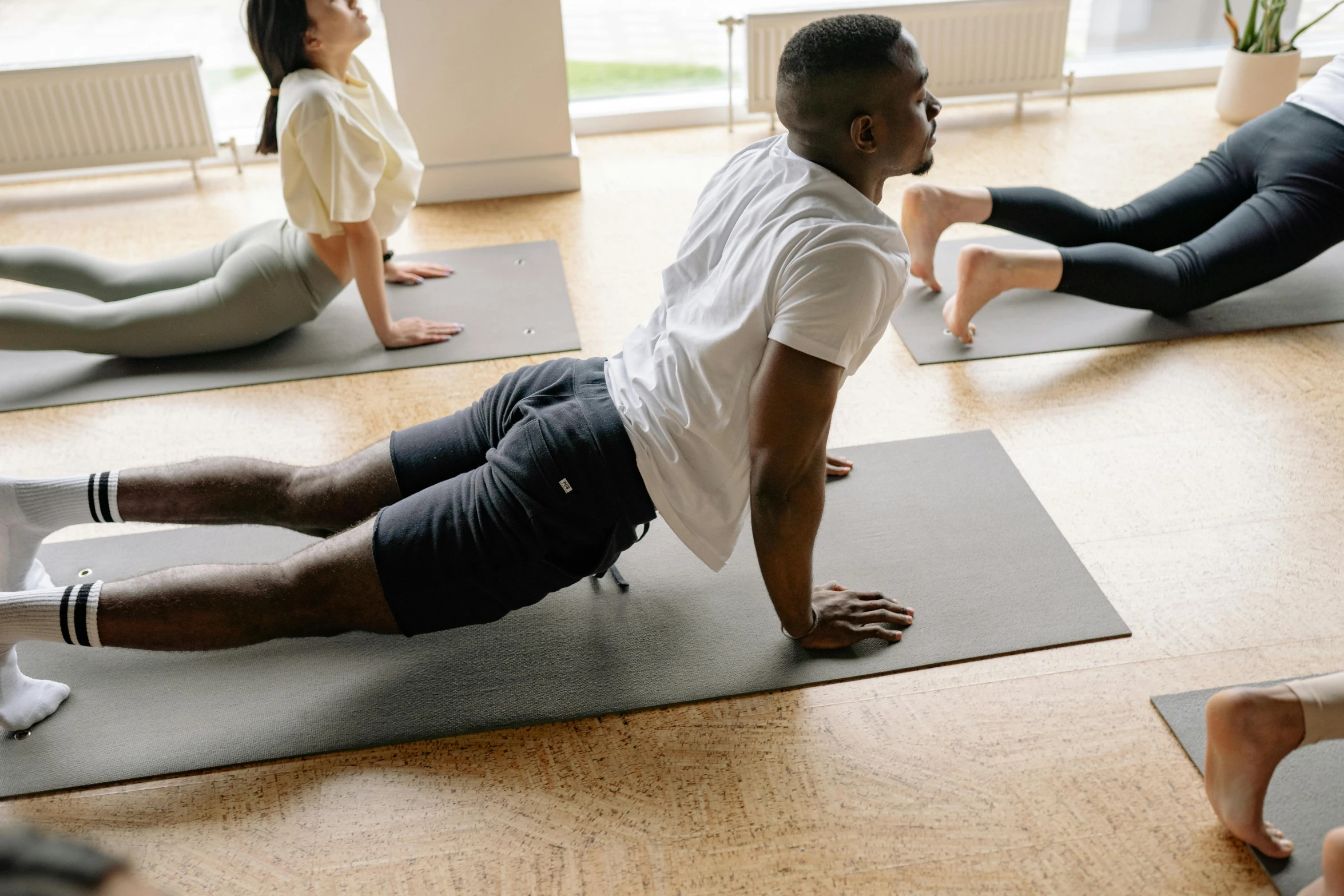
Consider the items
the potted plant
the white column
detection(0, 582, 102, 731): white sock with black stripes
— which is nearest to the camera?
detection(0, 582, 102, 731): white sock with black stripes

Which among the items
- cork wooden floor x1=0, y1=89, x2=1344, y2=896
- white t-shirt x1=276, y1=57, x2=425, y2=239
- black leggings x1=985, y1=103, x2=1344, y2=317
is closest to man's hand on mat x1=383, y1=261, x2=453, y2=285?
white t-shirt x1=276, y1=57, x2=425, y2=239

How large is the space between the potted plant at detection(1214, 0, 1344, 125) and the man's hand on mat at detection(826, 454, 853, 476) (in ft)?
9.22

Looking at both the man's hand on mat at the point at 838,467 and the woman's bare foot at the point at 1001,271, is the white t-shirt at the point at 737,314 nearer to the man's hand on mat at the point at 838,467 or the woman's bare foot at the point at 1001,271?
the man's hand on mat at the point at 838,467

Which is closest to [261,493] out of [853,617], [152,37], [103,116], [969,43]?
[853,617]

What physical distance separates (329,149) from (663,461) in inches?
53.8

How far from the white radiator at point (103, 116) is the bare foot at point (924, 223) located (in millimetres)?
2609

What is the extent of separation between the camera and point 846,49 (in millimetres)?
1426

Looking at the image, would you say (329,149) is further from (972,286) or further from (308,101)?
(972,286)

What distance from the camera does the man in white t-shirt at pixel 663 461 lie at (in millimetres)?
1447

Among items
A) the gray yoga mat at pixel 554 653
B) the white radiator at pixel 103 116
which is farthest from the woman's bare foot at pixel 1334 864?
the white radiator at pixel 103 116

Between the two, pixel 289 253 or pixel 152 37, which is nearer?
pixel 289 253

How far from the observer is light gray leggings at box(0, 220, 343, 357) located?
2.65 metres

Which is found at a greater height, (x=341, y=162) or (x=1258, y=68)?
(x=341, y=162)

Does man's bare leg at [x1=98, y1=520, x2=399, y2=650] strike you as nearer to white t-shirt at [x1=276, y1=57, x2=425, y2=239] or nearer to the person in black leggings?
white t-shirt at [x1=276, y1=57, x2=425, y2=239]
